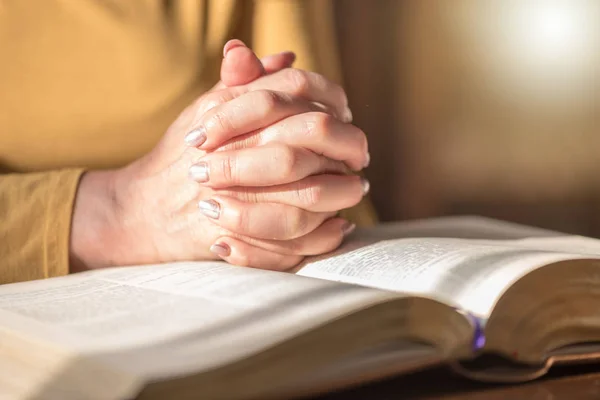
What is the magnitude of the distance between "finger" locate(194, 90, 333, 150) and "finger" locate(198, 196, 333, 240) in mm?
63

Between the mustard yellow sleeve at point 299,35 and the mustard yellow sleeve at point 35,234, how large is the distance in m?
0.42

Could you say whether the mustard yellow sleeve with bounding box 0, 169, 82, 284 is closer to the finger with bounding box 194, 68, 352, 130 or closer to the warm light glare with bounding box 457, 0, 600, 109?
the finger with bounding box 194, 68, 352, 130

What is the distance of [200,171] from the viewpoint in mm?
747

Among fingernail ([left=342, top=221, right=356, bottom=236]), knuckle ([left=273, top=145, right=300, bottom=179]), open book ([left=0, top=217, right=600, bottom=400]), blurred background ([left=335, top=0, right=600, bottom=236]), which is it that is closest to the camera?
open book ([left=0, top=217, right=600, bottom=400])

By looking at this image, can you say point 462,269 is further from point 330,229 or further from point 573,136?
point 573,136

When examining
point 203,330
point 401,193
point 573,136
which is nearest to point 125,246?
point 203,330

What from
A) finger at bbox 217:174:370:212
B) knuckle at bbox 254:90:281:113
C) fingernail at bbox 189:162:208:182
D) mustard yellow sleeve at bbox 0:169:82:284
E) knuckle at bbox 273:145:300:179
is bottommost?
mustard yellow sleeve at bbox 0:169:82:284

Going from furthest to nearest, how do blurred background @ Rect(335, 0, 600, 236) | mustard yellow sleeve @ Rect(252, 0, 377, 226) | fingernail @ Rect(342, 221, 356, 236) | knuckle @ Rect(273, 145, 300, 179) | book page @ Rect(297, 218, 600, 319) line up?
blurred background @ Rect(335, 0, 600, 236) → mustard yellow sleeve @ Rect(252, 0, 377, 226) → fingernail @ Rect(342, 221, 356, 236) → knuckle @ Rect(273, 145, 300, 179) → book page @ Rect(297, 218, 600, 319)

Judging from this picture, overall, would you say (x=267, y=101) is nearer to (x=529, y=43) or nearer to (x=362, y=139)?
(x=362, y=139)

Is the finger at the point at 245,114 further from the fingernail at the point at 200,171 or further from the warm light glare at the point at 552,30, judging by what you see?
the warm light glare at the point at 552,30

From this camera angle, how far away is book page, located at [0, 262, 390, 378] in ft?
1.50

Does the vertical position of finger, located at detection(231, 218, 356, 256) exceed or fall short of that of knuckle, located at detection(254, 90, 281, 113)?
it falls short

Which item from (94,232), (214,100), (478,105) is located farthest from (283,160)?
(478,105)

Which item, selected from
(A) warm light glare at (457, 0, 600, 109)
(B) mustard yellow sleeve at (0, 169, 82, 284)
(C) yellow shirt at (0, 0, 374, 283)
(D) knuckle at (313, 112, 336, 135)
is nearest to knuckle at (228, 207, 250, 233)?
(D) knuckle at (313, 112, 336, 135)
